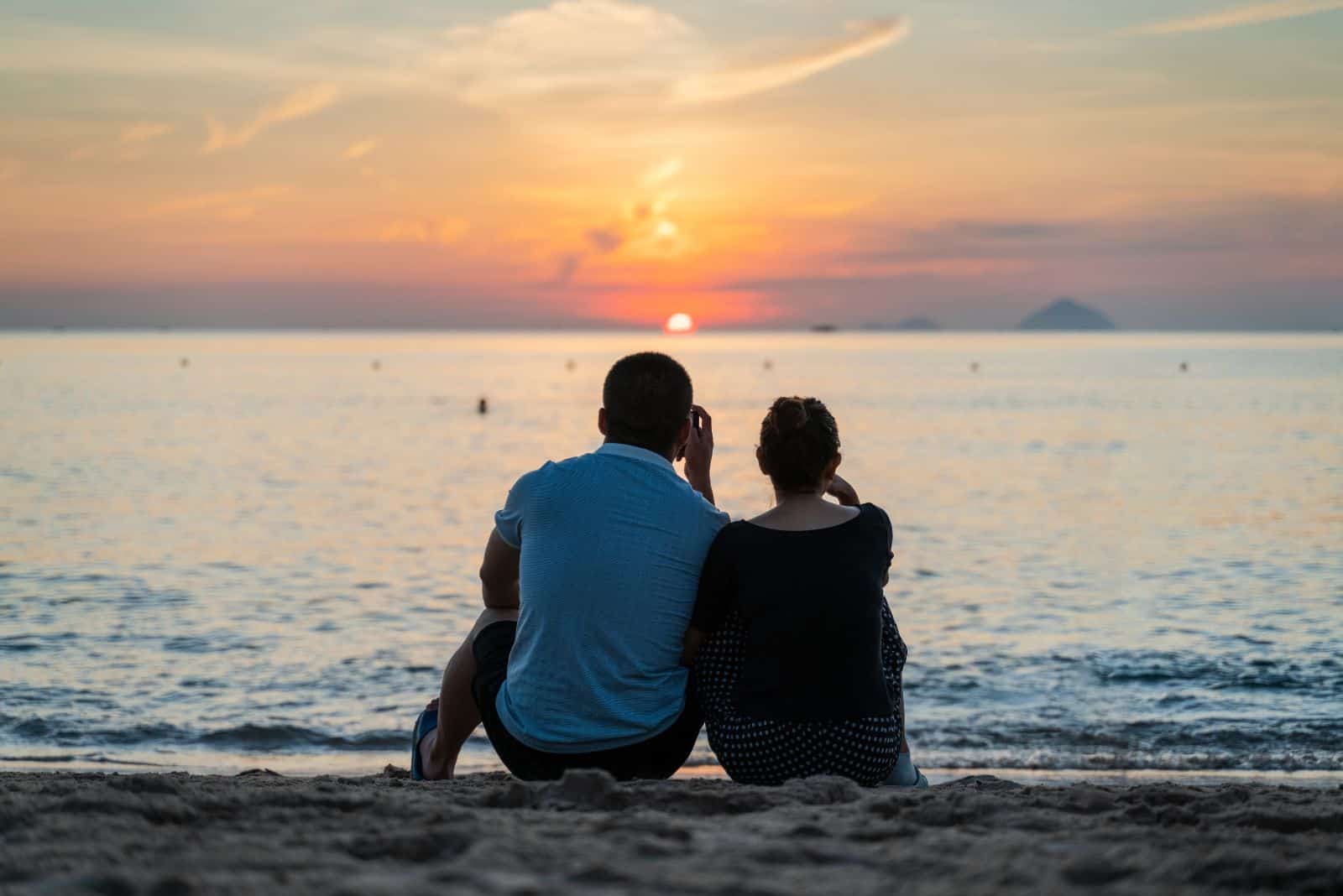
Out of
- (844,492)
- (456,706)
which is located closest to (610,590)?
(456,706)

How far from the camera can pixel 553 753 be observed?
184 inches

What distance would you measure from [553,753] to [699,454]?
1.30 metres

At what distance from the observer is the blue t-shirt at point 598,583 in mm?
4414

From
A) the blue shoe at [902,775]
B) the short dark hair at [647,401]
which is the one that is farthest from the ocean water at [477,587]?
the short dark hair at [647,401]

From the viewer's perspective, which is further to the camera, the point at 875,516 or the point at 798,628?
the point at 875,516

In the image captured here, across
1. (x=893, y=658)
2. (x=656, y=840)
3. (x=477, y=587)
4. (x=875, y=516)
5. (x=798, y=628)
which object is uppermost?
(x=875, y=516)

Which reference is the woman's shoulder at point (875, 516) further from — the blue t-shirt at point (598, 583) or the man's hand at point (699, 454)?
the man's hand at point (699, 454)

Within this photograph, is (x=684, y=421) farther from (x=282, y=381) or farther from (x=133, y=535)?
(x=282, y=381)

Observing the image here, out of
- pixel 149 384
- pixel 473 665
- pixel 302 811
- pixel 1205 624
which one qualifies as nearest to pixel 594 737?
pixel 473 665

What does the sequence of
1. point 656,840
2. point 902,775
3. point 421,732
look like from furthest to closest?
point 421,732
point 902,775
point 656,840

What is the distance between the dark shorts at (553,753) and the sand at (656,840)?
0.24 m

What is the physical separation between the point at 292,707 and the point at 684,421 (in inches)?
265

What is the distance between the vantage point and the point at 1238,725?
30.7 feet

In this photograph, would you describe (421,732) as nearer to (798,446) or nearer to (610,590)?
(610,590)
